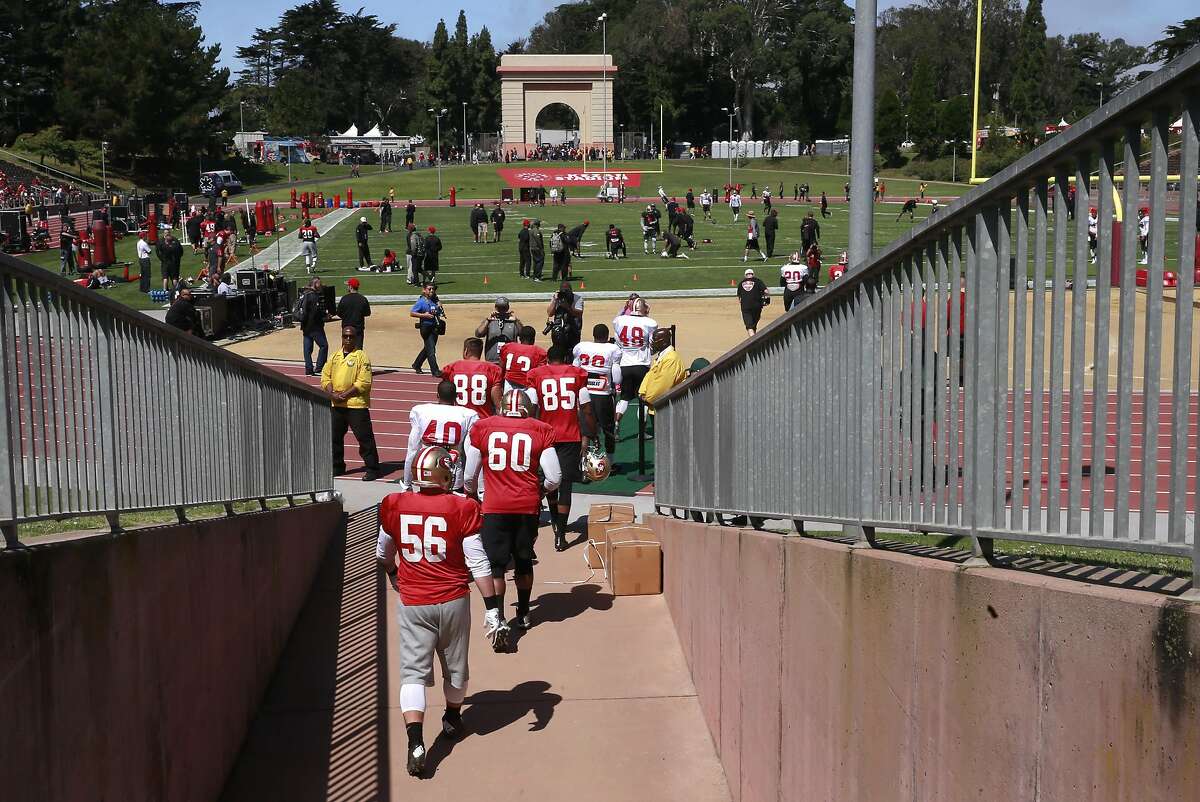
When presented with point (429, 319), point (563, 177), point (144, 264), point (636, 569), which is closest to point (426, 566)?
point (636, 569)

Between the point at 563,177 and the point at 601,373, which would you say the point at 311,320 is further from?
the point at 563,177

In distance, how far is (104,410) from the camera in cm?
572

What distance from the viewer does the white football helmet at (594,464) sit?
48.9 feet

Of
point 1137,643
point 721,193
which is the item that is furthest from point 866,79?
point 721,193

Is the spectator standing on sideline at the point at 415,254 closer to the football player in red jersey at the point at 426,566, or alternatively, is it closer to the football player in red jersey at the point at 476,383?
the football player in red jersey at the point at 476,383

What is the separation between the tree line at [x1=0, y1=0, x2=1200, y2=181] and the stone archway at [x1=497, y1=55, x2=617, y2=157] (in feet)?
32.9

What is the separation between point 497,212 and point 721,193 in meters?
29.6

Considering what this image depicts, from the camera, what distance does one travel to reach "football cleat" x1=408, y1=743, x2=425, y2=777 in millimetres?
7344

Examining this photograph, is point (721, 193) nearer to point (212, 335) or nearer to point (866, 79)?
point (212, 335)

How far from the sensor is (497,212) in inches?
1953

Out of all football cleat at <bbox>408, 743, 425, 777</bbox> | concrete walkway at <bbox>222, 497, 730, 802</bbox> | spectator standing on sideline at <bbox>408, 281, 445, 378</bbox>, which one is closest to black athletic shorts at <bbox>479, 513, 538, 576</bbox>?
concrete walkway at <bbox>222, 497, 730, 802</bbox>

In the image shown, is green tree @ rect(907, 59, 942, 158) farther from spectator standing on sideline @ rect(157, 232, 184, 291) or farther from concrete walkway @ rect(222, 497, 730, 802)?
concrete walkway @ rect(222, 497, 730, 802)

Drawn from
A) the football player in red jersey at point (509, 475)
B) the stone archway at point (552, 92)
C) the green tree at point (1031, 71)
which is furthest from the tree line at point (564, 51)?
the football player in red jersey at point (509, 475)

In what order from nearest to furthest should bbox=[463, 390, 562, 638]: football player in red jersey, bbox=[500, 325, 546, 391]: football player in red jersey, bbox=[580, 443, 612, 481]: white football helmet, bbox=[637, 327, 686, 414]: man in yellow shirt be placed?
bbox=[463, 390, 562, 638]: football player in red jersey → bbox=[500, 325, 546, 391]: football player in red jersey → bbox=[637, 327, 686, 414]: man in yellow shirt → bbox=[580, 443, 612, 481]: white football helmet
